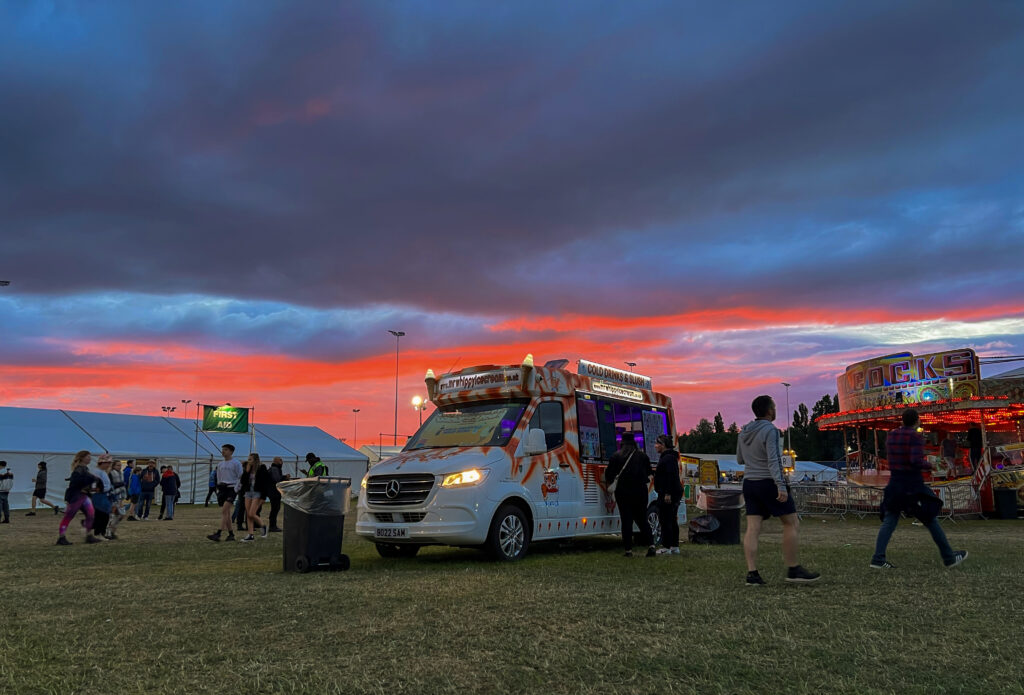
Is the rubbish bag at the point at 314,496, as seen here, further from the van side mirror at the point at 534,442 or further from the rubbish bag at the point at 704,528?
the rubbish bag at the point at 704,528

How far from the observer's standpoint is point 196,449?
39.1 m

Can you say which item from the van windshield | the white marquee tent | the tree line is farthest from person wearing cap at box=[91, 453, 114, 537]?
the tree line

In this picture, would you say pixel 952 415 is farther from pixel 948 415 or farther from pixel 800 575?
pixel 800 575

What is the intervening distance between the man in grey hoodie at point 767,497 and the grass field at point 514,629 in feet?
0.89

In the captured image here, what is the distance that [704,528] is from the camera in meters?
13.7

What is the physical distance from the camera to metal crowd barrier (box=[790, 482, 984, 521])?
2048cm

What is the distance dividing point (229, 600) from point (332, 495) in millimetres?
2619

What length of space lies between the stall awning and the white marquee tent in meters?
21.4

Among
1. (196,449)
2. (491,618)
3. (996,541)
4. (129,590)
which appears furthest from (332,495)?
(196,449)

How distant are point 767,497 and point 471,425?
4568 millimetres

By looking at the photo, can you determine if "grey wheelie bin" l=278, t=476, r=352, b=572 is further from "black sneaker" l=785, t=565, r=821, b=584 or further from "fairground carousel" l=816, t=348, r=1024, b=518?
"fairground carousel" l=816, t=348, r=1024, b=518

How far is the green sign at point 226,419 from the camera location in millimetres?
43438

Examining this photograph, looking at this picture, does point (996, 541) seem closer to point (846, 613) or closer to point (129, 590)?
point (846, 613)

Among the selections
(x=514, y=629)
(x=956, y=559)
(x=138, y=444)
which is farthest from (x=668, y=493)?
(x=138, y=444)
